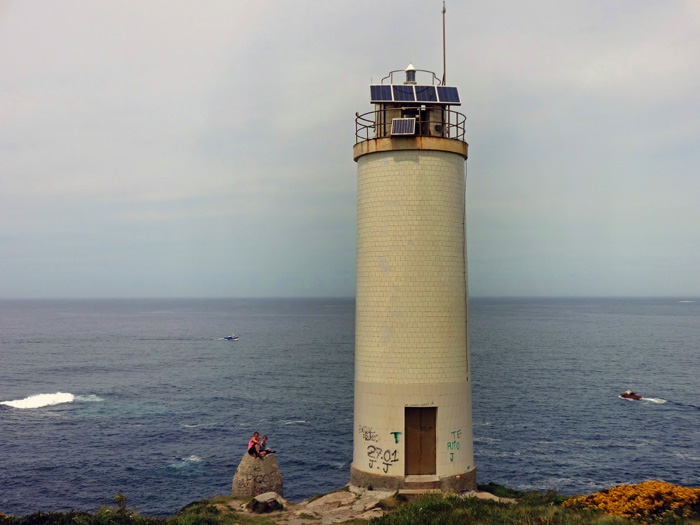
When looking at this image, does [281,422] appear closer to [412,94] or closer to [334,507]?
[334,507]

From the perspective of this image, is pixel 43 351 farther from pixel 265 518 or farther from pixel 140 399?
pixel 265 518

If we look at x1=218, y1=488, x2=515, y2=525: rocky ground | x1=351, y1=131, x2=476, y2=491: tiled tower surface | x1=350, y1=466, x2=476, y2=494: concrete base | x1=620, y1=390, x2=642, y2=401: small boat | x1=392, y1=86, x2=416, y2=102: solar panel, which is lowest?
x1=620, y1=390, x2=642, y2=401: small boat

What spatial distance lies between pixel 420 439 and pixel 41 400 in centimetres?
7940

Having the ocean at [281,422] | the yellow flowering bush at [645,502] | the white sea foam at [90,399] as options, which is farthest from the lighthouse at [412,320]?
the white sea foam at [90,399]

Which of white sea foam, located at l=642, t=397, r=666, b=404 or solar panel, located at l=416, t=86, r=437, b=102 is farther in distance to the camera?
white sea foam, located at l=642, t=397, r=666, b=404

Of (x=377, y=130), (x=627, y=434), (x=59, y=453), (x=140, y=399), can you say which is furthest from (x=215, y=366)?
(x=377, y=130)

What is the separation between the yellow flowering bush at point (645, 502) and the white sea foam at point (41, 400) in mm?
82625

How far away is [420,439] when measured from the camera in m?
Result: 26.4

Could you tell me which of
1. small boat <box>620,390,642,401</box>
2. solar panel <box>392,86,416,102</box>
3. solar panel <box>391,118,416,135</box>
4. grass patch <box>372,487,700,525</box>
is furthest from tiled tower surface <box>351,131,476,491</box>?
small boat <box>620,390,642,401</box>

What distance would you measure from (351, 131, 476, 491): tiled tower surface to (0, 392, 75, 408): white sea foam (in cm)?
7350

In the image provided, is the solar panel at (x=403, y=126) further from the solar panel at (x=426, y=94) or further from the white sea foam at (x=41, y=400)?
the white sea foam at (x=41, y=400)

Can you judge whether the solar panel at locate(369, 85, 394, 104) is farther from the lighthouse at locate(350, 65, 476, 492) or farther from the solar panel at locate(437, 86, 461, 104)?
the solar panel at locate(437, 86, 461, 104)

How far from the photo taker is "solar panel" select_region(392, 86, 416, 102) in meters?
27.6

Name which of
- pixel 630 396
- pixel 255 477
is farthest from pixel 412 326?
pixel 630 396
